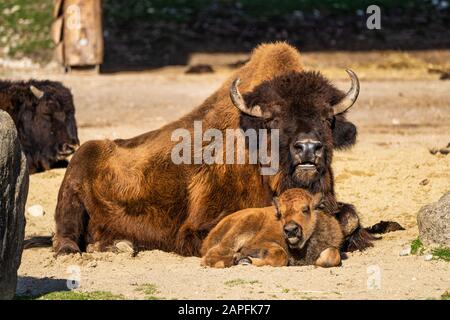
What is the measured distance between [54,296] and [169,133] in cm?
383

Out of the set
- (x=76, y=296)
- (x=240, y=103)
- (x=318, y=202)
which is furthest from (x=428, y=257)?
(x=76, y=296)

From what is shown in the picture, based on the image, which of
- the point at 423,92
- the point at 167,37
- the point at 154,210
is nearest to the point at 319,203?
the point at 154,210

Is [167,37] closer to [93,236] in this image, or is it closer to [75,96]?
[75,96]

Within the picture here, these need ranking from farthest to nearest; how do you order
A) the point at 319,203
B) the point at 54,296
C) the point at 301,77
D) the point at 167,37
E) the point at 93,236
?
the point at 167,37, the point at 93,236, the point at 301,77, the point at 319,203, the point at 54,296

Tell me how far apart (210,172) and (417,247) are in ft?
7.28

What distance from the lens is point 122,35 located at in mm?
26719

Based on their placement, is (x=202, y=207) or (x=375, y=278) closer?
(x=375, y=278)

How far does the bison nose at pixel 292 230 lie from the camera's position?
10359 millimetres

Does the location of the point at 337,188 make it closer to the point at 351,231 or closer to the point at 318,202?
the point at 351,231

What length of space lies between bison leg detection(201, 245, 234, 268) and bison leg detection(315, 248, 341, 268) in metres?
0.77

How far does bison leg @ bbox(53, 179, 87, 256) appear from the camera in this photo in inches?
487

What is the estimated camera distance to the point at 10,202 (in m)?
8.79

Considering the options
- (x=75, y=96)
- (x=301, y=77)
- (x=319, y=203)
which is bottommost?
(x=75, y=96)

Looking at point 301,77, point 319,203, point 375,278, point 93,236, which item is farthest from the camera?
point 93,236
